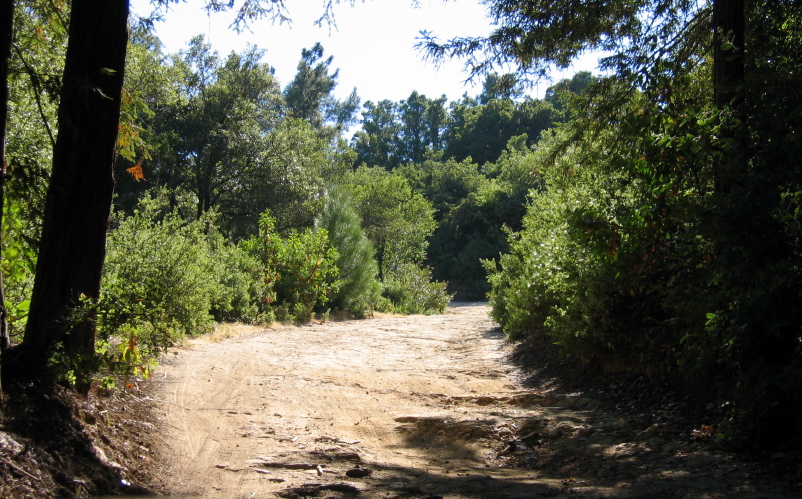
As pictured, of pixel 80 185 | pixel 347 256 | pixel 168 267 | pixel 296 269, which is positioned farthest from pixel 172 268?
pixel 347 256

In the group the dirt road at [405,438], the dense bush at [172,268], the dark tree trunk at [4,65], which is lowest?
the dirt road at [405,438]

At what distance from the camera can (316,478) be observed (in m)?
4.84

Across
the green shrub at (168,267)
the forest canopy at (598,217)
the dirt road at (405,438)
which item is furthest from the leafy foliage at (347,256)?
the dirt road at (405,438)

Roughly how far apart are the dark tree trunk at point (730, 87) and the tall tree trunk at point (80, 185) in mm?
4978

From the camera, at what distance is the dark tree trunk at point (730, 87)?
4.87 m

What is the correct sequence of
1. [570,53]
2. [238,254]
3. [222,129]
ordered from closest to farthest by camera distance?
[570,53] < [238,254] < [222,129]

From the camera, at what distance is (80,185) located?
16.2 feet

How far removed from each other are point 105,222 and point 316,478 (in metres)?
2.72

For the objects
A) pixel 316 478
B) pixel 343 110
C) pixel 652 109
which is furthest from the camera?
pixel 343 110

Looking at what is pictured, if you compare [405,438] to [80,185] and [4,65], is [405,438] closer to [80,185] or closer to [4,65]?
[80,185]

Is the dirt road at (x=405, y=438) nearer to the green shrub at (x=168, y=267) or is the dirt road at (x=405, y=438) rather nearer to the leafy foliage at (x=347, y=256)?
the green shrub at (x=168, y=267)

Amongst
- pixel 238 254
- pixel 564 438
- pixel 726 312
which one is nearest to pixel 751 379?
pixel 726 312

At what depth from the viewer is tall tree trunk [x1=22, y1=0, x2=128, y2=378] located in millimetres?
4715

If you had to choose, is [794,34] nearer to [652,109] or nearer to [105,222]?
[652,109]
